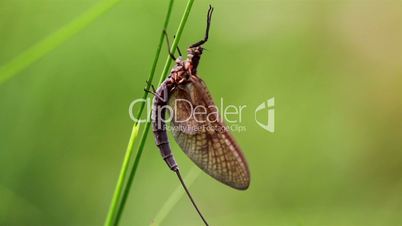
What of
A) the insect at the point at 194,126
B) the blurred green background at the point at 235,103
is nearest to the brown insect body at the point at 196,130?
the insect at the point at 194,126

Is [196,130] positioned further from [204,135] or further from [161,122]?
[161,122]
